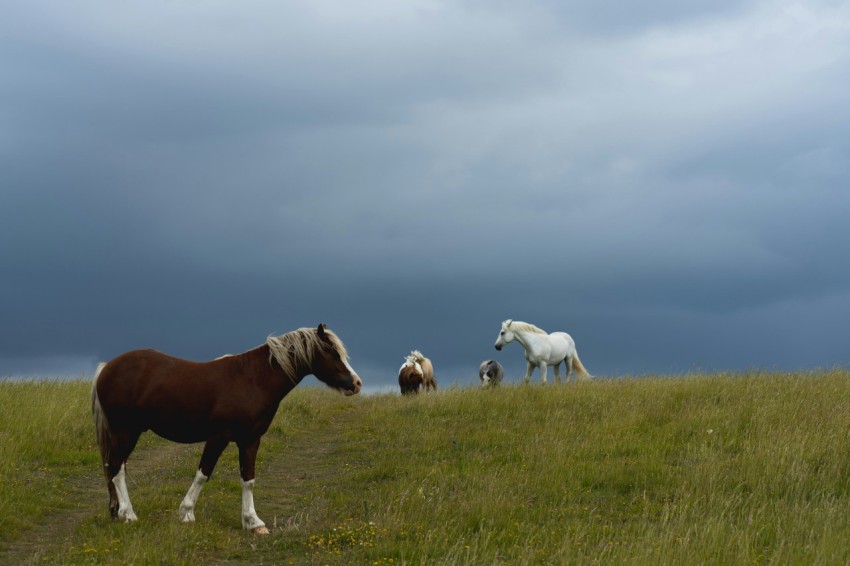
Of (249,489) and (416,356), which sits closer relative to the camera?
(249,489)

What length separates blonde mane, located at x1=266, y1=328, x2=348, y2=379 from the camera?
10.1 m

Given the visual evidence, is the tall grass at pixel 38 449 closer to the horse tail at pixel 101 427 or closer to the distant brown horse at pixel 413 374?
the horse tail at pixel 101 427

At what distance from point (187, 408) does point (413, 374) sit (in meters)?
16.9

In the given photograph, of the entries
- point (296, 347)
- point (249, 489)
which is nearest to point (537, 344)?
point (296, 347)

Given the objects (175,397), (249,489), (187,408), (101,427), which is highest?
(175,397)

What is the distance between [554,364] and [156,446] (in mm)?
15275

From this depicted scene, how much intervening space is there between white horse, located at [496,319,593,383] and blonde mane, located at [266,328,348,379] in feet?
51.2

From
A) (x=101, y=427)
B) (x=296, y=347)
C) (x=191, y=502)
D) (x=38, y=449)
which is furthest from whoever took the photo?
(x=38, y=449)

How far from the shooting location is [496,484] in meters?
10.8

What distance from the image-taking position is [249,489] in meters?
9.62

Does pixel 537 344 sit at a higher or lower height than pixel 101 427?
higher

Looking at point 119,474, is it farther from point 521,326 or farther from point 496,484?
point 521,326

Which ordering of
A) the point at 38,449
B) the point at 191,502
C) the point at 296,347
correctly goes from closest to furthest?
the point at 191,502, the point at 296,347, the point at 38,449

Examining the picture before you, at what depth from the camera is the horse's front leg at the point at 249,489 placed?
31.2 ft
